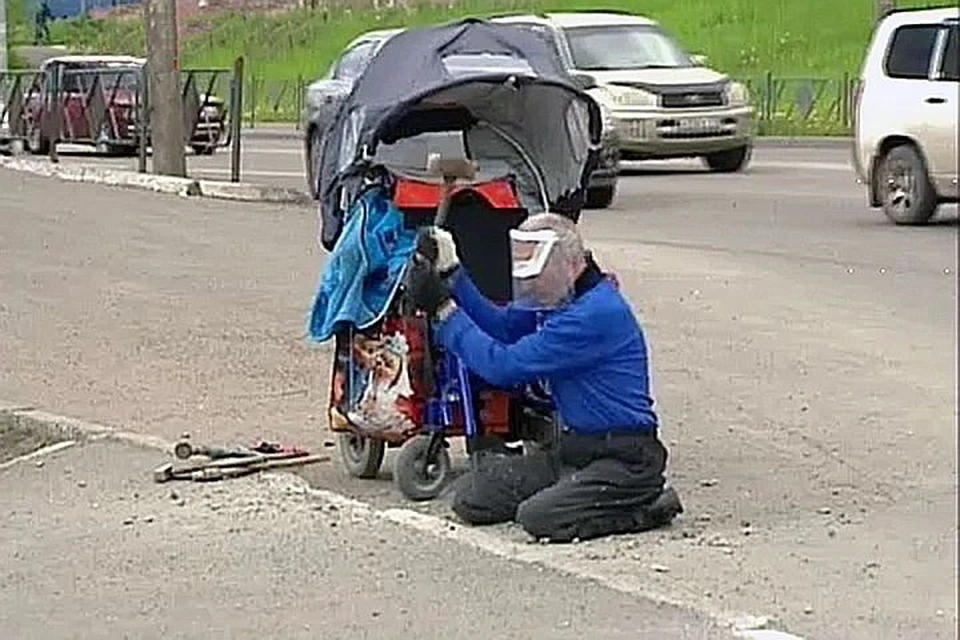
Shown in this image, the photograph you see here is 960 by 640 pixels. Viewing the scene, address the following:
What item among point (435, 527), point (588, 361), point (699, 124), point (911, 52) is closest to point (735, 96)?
point (699, 124)

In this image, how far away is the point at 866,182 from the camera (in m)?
20.0

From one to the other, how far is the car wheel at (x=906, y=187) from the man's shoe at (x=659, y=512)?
11057 mm

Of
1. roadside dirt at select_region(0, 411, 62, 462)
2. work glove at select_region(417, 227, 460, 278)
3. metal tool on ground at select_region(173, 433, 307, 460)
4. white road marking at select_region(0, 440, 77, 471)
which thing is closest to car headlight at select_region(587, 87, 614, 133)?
roadside dirt at select_region(0, 411, 62, 462)

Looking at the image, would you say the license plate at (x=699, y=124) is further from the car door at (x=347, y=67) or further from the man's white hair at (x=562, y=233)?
the man's white hair at (x=562, y=233)

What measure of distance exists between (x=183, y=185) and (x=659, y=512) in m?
15.9

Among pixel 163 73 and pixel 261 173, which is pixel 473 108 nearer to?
pixel 163 73

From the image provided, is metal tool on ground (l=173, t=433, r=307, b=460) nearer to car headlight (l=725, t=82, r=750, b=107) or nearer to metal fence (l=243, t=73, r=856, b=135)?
car headlight (l=725, t=82, r=750, b=107)

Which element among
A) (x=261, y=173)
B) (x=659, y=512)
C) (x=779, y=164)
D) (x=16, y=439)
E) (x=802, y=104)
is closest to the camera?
(x=659, y=512)

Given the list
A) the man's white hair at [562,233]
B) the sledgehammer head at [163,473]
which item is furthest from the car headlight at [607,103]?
the man's white hair at [562,233]

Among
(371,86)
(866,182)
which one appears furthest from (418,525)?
(866,182)

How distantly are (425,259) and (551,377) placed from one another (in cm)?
67

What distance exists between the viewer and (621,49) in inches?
991

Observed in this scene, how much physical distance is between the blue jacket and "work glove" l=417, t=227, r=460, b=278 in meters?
0.33

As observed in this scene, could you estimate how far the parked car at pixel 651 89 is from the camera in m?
24.2
